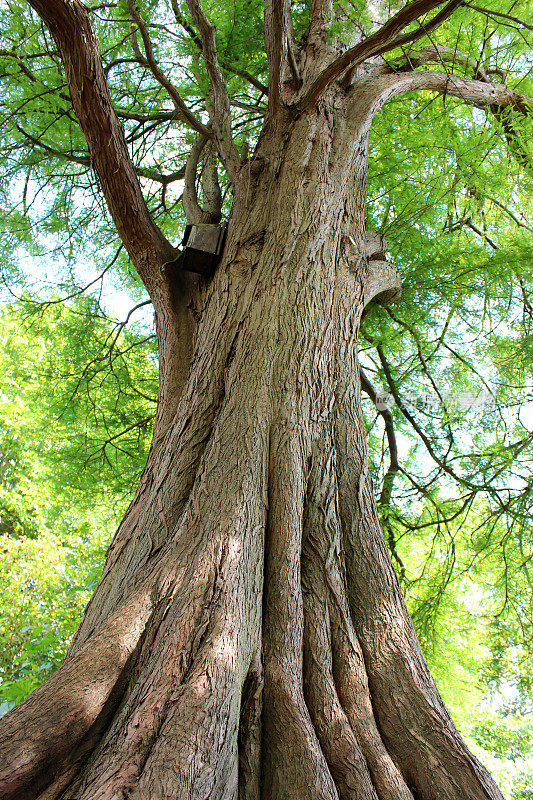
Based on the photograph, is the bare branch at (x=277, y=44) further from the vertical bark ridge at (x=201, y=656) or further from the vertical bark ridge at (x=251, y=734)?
the vertical bark ridge at (x=251, y=734)

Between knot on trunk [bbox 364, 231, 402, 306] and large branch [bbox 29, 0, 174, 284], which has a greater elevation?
knot on trunk [bbox 364, 231, 402, 306]

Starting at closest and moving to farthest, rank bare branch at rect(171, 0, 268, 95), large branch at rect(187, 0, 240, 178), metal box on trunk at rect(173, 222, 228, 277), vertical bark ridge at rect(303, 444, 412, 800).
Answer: vertical bark ridge at rect(303, 444, 412, 800)
large branch at rect(187, 0, 240, 178)
metal box on trunk at rect(173, 222, 228, 277)
bare branch at rect(171, 0, 268, 95)

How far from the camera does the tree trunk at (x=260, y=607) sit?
1341 mm

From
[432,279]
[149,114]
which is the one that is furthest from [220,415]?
[149,114]

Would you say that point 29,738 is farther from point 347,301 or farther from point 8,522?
point 8,522

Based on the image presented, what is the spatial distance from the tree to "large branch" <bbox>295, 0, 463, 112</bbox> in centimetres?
1

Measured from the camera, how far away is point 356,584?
6.94 feet

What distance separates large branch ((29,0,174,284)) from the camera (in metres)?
2.30

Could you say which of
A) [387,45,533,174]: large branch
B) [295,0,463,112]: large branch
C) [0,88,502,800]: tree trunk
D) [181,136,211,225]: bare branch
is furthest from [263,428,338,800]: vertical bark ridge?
[387,45,533,174]: large branch

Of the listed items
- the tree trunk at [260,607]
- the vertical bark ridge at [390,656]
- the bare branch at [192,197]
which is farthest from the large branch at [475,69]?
the vertical bark ridge at [390,656]

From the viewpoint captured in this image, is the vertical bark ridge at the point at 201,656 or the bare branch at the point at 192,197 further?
the bare branch at the point at 192,197

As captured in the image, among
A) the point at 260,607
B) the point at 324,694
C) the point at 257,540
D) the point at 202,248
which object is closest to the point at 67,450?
the point at 202,248

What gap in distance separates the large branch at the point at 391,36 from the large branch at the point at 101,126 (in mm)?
1220

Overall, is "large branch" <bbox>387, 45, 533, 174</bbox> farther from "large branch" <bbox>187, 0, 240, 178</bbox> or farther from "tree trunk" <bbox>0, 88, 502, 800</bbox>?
"tree trunk" <bbox>0, 88, 502, 800</bbox>
